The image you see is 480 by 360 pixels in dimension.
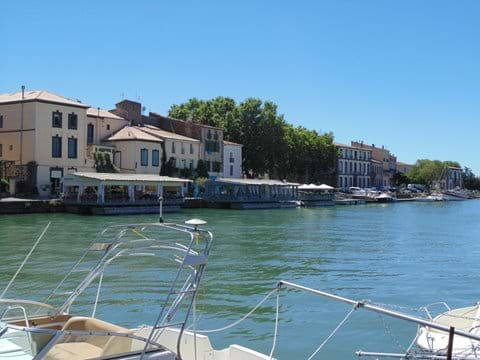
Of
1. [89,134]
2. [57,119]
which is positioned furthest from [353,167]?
[57,119]

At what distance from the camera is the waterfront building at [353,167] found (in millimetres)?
141375

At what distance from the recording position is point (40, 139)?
6456 centimetres

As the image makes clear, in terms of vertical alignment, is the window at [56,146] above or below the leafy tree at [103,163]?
above

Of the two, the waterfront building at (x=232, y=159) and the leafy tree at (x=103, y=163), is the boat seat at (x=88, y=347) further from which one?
the waterfront building at (x=232, y=159)

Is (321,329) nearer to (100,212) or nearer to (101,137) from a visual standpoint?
(100,212)

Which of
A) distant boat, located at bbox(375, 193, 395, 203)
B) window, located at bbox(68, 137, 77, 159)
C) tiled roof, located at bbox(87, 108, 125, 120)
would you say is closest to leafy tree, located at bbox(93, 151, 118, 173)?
window, located at bbox(68, 137, 77, 159)

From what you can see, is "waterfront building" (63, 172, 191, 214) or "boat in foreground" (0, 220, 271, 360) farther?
"waterfront building" (63, 172, 191, 214)

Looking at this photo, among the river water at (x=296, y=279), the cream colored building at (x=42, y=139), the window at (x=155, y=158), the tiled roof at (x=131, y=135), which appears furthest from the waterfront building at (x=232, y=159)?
the river water at (x=296, y=279)

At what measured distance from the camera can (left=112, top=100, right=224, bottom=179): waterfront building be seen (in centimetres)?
8594

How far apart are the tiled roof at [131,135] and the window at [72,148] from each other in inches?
302

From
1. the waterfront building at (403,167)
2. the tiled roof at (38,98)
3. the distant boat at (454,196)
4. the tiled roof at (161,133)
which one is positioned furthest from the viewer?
the waterfront building at (403,167)

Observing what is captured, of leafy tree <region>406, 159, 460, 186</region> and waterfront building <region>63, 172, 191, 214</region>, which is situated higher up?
leafy tree <region>406, 159, 460, 186</region>

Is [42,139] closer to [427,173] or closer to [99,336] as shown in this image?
[99,336]

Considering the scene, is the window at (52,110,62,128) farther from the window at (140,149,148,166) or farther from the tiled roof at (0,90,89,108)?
the window at (140,149,148,166)
